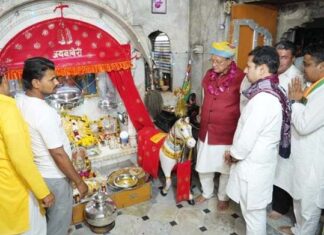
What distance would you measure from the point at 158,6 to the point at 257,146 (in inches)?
106

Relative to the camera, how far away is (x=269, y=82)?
206 cm

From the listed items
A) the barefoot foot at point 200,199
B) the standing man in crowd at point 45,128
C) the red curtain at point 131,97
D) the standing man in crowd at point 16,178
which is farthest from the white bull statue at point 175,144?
the standing man in crowd at point 16,178

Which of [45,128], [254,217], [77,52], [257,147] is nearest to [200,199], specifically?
[254,217]

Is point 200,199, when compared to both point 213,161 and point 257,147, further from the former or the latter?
point 257,147

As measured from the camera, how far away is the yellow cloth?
1549 mm

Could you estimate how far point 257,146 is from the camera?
213cm

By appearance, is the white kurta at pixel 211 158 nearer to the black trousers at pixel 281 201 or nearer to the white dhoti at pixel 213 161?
the white dhoti at pixel 213 161

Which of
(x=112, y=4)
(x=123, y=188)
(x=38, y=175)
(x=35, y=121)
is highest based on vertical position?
(x=112, y=4)

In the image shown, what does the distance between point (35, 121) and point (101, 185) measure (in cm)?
152

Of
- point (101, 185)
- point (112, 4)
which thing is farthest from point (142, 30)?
point (101, 185)

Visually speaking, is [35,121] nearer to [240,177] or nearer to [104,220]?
[104,220]

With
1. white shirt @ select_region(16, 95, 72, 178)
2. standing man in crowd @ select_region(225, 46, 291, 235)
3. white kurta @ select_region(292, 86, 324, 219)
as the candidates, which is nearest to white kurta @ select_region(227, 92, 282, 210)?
standing man in crowd @ select_region(225, 46, 291, 235)

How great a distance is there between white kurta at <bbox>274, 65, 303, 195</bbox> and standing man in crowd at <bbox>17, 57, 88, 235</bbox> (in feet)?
5.98

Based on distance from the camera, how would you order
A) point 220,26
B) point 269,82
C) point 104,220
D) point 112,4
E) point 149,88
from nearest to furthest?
point 269,82
point 104,220
point 112,4
point 220,26
point 149,88
